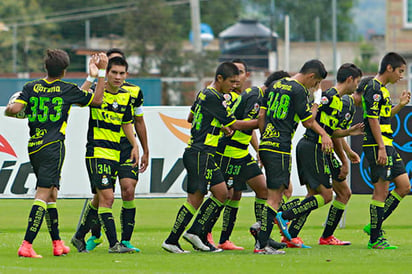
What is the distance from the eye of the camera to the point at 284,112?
10.1 metres

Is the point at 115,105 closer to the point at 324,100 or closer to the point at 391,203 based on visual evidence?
the point at 324,100

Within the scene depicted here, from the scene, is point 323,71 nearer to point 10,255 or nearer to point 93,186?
point 93,186

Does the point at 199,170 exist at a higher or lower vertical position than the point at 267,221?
higher

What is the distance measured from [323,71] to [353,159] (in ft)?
6.19

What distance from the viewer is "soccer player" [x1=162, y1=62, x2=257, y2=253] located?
1031cm

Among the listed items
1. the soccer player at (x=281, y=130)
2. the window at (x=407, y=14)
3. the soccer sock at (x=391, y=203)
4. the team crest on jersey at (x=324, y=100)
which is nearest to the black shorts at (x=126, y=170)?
the soccer player at (x=281, y=130)

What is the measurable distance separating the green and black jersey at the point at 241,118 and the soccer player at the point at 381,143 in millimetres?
1285

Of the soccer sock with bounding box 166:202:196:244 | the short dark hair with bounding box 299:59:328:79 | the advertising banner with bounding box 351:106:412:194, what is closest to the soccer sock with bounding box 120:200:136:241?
the soccer sock with bounding box 166:202:196:244

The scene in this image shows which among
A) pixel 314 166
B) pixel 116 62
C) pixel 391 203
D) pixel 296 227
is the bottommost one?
pixel 296 227

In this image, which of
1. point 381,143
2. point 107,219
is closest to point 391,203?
point 381,143

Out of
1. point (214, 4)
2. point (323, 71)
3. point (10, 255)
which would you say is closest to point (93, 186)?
point (10, 255)

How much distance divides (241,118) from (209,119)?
0.75 metres

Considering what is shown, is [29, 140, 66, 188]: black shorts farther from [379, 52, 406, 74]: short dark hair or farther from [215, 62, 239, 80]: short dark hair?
[379, 52, 406, 74]: short dark hair

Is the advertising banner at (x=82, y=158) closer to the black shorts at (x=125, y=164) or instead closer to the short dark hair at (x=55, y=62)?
the black shorts at (x=125, y=164)
